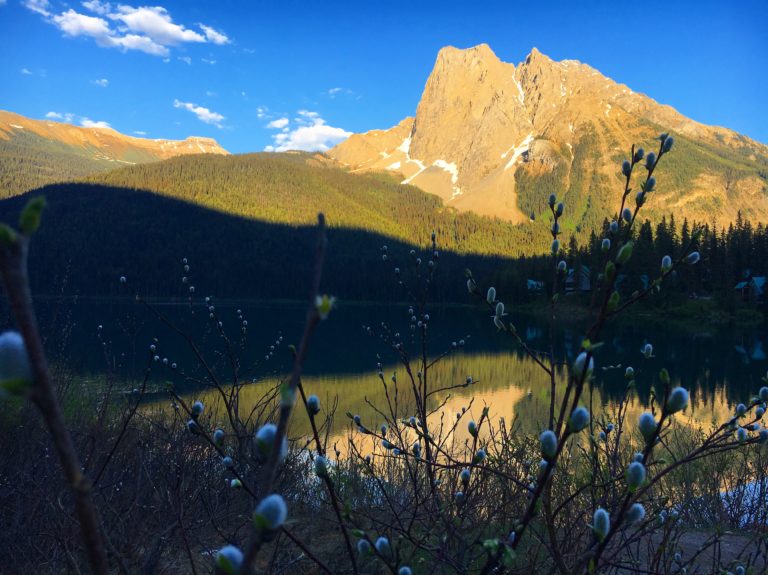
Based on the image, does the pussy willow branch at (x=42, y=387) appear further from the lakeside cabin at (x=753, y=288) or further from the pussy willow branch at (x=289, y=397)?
the lakeside cabin at (x=753, y=288)

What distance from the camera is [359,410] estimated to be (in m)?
18.0

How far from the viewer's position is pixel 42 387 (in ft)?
1.40

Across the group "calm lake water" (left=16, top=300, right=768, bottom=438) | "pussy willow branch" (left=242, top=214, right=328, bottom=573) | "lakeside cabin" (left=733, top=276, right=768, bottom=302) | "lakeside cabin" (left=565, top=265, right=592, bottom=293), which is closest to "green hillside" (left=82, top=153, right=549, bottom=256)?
"lakeside cabin" (left=733, top=276, right=768, bottom=302)

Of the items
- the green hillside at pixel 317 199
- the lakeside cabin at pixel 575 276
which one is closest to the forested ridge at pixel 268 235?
the green hillside at pixel 317 199

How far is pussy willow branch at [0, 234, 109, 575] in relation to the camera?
1.21 feet

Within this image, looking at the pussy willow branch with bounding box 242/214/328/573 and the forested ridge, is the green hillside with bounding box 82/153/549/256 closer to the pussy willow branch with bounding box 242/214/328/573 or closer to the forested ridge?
the forested ridge

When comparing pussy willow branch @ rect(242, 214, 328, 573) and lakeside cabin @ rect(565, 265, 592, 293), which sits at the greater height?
lakeside cabin @ rect(565, 265, 592, 293)

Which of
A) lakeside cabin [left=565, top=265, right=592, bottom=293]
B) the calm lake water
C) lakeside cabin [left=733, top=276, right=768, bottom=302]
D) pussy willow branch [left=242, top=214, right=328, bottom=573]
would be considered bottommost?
the calm lake water

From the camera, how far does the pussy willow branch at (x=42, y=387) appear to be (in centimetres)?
37

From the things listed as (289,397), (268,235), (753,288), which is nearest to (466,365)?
(289,397)

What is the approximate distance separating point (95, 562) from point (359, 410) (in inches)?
708

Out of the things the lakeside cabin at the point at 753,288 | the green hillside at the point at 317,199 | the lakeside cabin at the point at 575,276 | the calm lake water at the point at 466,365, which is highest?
the green hillside at the point at 317,199

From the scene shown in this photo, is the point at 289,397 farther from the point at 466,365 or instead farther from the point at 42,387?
the point at 466,365

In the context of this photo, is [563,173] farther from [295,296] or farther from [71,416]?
[71,416]
